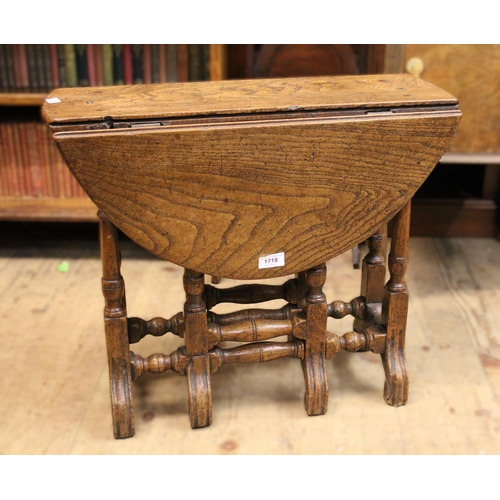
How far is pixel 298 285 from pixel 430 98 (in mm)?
619

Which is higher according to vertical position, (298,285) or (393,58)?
(393,58)

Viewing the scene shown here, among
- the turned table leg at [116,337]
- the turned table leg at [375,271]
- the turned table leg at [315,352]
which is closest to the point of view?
the turned table leg at [116,337]

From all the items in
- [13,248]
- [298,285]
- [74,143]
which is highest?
[74,143]

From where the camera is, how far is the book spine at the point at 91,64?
2.85 meters

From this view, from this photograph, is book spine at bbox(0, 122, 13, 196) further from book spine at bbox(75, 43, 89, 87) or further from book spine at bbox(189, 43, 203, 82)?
book spine at bbox(189, 43, 203, 82)

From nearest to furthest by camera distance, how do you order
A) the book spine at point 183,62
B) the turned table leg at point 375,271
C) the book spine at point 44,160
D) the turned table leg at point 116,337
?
the turned table leg at point 116,337
the turned table leg at point 375,271
the book spine at point 183,62
the book spine at point 44,160

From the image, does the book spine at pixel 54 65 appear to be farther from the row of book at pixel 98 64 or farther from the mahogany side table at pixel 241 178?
the mahogany side table at pixel 241 178

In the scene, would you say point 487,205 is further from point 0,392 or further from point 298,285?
point 0,392

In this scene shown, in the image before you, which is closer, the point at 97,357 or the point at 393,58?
the point at 97,357

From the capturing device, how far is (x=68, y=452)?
1.93 meters

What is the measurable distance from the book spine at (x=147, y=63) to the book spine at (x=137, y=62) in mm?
11

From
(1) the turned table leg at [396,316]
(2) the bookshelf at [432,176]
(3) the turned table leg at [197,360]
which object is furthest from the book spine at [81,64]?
(1) the turned table leg at [396,316]

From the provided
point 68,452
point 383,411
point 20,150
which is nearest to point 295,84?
point 383,411

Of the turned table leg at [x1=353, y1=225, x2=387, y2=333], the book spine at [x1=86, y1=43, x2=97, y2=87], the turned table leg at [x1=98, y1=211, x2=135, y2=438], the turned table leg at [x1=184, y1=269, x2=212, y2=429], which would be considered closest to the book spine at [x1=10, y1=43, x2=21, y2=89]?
the book spine at [x1=86, y1=43, x2=97, y2=87]
